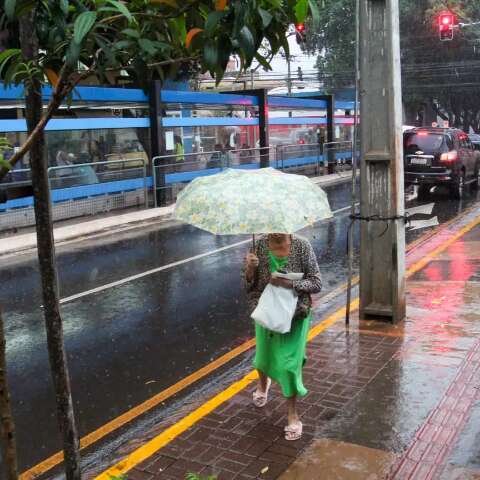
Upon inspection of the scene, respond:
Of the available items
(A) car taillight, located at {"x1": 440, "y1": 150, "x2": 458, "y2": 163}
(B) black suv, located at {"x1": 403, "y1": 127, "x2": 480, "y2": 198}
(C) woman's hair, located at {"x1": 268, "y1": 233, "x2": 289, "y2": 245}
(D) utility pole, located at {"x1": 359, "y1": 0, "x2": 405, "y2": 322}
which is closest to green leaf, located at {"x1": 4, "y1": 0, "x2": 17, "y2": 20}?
(C) woman's hair, located at {"x1": 268, "y1": 233, "x2": 289, "y2": 245}

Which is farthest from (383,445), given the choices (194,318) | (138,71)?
(194,318)

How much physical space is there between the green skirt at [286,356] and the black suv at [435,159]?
14.4 m

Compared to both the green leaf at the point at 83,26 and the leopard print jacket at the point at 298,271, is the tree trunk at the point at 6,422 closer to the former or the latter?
the green leaf at the point at 83,26

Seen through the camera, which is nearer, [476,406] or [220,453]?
[220,453]

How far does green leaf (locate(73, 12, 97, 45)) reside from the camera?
197cm

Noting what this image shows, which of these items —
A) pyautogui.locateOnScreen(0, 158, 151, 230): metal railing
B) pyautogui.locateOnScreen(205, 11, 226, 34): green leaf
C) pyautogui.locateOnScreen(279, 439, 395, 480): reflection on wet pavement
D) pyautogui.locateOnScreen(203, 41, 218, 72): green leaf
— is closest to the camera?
pyautogui.locateOnScreen(205, 11, 226, 34): green leaf

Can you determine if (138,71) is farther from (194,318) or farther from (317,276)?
(194,318)

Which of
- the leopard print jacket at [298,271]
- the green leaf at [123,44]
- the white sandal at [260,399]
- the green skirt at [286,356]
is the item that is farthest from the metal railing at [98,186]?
the green leaf at [123,44]

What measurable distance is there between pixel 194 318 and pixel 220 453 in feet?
11.5

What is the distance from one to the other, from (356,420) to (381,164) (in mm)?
2811

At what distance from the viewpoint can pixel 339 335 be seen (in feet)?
21.1

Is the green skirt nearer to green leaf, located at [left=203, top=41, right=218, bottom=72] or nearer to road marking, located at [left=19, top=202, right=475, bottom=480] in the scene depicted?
road marking, located at [left=19, top=202, right=475, bottom=480]

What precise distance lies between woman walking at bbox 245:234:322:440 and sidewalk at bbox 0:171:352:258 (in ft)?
28.4

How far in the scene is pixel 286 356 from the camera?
14.5ft
